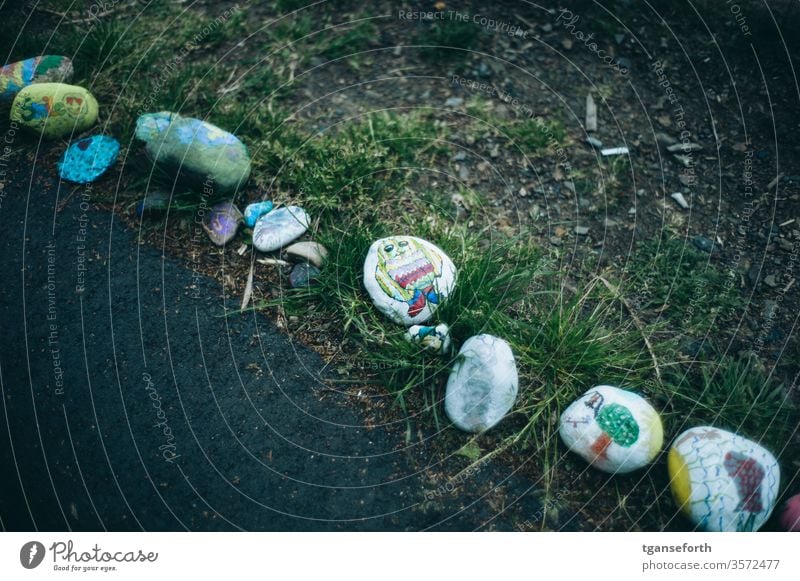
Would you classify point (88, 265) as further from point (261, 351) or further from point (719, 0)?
point (719, 0)

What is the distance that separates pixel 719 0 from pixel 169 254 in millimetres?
2821

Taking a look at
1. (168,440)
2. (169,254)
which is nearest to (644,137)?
(169,254)

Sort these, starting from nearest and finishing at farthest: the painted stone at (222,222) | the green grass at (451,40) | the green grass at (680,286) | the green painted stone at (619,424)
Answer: the green painted stone at (619,424) → the green grass at (680,286) → the painted stone at (222,222) → the green grass at (451,40)

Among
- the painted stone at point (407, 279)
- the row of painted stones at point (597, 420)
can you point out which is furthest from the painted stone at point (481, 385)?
the painted stone at point (407, 279)

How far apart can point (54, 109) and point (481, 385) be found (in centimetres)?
218

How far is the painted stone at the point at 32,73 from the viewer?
2418 mm

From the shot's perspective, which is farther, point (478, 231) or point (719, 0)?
point (719, 0)

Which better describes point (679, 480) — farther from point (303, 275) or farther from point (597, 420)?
point (303, 275)

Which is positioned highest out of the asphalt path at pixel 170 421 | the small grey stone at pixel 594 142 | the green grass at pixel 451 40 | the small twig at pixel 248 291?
the green grass at pixel 451 40

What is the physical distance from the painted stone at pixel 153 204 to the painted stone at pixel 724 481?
2.15m

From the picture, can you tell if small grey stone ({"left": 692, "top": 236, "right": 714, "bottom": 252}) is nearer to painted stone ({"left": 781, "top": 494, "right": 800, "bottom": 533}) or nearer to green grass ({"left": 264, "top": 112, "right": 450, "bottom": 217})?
painted stone ({"left": 781, "top": 494, "right": 800, "bottom": 533})

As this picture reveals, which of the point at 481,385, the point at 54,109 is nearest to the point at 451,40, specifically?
the point at 481,385

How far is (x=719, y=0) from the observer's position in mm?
2574

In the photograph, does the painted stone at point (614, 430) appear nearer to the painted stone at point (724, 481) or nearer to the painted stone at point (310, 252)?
the painted stone at point (724, 481)
